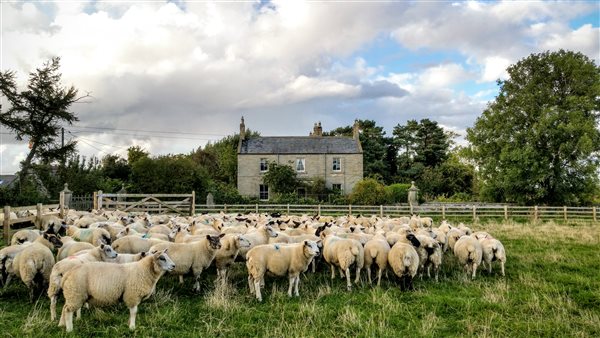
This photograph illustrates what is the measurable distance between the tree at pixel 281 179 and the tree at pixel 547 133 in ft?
62.3

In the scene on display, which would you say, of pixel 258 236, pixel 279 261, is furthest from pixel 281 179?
pixel 279 261

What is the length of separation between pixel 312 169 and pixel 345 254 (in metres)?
37.6

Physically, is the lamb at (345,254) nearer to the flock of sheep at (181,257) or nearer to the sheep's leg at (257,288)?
the flock of sheep at (181,257)

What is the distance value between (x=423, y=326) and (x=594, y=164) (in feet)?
116

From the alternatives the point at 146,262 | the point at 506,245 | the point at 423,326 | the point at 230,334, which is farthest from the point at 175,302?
the point at 506,245

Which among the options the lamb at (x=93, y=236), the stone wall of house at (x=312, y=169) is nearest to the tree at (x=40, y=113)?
the stone wall of house at (x=312, y=169)

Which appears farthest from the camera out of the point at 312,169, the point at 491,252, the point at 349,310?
the point at 312,169

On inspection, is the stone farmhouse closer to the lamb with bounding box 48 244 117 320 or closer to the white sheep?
the white sheep

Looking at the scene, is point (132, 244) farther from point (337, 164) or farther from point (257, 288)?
point (337, 164)

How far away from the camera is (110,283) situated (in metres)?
7.18

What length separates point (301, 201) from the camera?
4012 centimetres

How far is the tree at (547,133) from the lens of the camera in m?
34.6

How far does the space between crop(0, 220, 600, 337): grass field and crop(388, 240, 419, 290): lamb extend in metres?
0.33

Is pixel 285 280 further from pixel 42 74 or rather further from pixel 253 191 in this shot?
pixel 42 74
